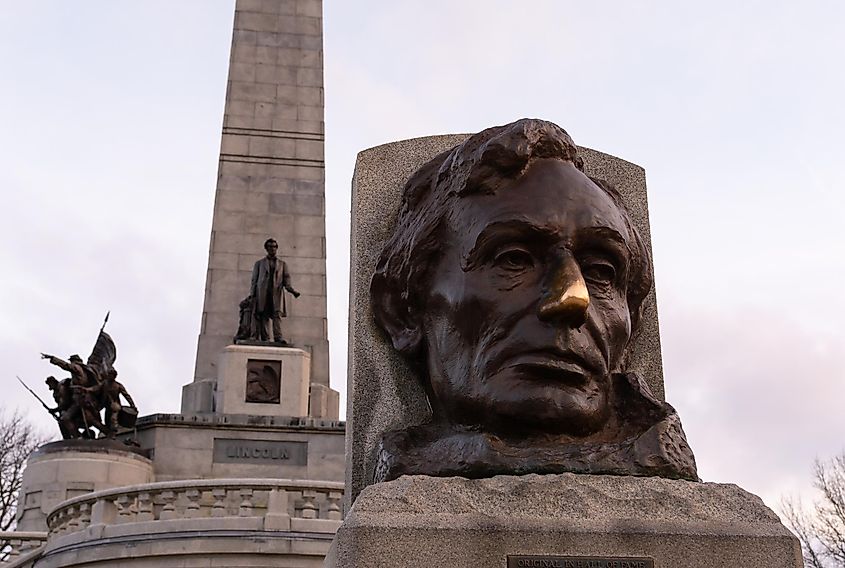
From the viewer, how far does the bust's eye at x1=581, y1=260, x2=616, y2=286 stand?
410 centimetres

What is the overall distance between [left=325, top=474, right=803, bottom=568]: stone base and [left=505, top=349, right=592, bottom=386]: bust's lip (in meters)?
0.39

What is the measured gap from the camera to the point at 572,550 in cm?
343

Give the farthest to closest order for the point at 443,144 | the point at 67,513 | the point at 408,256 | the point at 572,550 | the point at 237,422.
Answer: the point at 237,422 → the point at 67,513 → the point at 443,144 → the point at 408,256 → the point at 572,550

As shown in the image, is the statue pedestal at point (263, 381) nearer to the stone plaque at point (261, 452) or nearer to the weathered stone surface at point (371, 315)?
the stone plaque at point (261, 452)

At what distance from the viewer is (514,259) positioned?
401 centimetres

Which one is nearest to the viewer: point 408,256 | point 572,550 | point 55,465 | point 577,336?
point 572,550

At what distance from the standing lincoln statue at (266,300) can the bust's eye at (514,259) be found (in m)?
19.5

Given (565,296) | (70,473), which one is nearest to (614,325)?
(565,296)

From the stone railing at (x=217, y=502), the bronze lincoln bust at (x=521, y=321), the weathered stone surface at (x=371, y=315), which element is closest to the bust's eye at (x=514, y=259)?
the bronze lincoln bust at (x=521, y=321)

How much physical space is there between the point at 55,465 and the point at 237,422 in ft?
Result: 12.3

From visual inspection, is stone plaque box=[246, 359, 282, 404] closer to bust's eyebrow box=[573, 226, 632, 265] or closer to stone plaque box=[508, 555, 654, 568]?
bust's eyebrow box=[573, 226, 632, 265]

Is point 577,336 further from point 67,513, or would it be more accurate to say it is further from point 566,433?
point 67,513

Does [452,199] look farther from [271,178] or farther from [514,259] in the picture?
[271,178]

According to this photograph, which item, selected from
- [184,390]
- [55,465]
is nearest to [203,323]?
[184,390]
